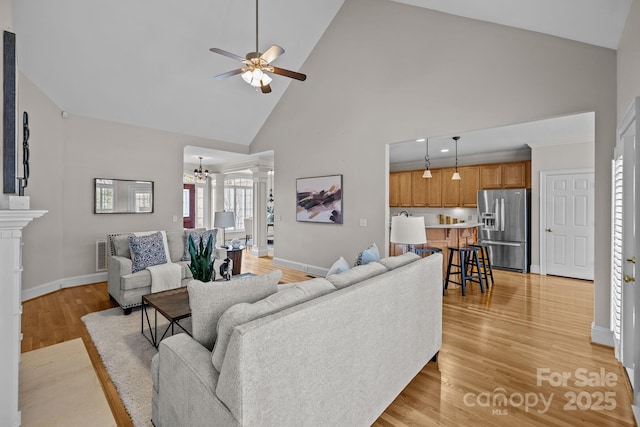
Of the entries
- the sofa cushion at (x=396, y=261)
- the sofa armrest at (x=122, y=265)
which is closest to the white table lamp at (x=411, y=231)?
the sofa cushion at (x=396, y=261)

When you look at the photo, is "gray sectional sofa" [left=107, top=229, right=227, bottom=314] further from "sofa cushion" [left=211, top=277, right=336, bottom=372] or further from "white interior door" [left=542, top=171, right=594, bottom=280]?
"white interior door" [left=542, top=171, right=594, bottom=280]

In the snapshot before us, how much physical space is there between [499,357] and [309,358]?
7.00ft

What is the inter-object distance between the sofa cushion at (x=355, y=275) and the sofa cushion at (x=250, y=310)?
0.67 ft

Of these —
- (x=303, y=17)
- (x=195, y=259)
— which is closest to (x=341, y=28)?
(x=303, y=17)

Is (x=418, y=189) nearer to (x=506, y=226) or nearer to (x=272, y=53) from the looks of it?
(x=506, y=226)

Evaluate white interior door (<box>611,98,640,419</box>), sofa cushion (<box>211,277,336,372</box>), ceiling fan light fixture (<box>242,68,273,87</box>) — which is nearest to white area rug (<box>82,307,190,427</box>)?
sofa cushion (<box>211,277,336,372</box>)

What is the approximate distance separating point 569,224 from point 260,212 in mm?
6505

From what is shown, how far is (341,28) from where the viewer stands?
5.04 metres

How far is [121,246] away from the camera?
406 cm

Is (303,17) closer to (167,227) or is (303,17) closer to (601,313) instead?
(167,227)

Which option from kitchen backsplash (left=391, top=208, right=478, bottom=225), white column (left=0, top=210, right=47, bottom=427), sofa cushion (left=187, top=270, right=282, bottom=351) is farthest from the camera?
kitchen backsplash (left=391, top=208, right=478, bottom=225)

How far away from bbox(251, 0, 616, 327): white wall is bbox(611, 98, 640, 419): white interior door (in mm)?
568

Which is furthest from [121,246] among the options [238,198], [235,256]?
[238,198]

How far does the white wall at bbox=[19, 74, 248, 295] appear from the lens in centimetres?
421
